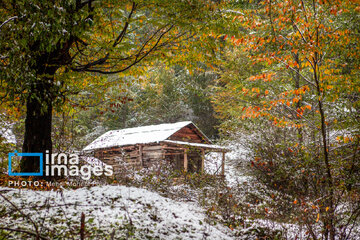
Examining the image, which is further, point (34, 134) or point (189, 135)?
point (189, 135)

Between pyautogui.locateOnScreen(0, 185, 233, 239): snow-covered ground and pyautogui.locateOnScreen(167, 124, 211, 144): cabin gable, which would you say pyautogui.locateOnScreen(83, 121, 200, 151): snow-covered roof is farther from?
pyautogui.locateOnScreen(0, 185, 233, 239): snow-covered ground

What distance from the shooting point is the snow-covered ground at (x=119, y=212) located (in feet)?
16.2

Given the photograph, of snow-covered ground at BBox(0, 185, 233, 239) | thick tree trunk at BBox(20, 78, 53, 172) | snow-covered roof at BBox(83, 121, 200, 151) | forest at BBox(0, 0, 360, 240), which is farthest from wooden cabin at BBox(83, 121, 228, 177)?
snow-covered ground at BBox(0, 185, 233, 239)

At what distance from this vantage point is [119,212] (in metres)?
5.68

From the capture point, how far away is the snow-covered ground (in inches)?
194

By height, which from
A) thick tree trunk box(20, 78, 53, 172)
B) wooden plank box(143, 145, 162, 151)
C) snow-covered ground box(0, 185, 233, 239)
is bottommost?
snow-covered ground box(0, 185, 233, 239)

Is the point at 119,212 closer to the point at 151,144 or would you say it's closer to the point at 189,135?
the point at 151,144

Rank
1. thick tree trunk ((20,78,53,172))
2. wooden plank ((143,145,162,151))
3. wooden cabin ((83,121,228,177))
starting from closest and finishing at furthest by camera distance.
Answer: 1. thick tree trunk ((20,78,53,172))
2. wooden cabin ((83,121,228,177))
3. wooden plank ((143,145,162,151))

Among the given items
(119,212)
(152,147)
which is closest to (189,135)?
(152,147)

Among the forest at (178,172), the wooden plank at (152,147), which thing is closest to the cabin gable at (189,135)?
the wooden plank at (152,147)

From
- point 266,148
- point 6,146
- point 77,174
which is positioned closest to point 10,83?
point 6,146

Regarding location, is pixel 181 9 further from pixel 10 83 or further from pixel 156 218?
pixel 156 218

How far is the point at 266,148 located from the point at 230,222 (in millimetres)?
3605

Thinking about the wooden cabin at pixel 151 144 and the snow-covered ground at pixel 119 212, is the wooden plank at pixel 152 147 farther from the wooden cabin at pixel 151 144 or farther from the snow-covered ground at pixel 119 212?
the snow-covered ground at pixel 119 212
